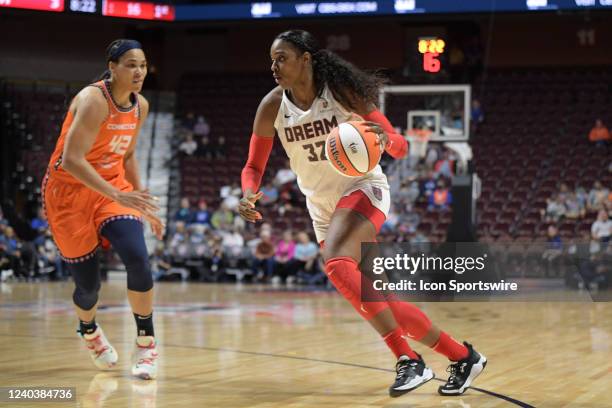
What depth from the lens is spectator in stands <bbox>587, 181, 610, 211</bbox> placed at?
53.3ft

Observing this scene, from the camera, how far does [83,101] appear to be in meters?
5.23

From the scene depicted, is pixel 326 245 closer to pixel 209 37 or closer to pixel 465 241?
pixel 465 241

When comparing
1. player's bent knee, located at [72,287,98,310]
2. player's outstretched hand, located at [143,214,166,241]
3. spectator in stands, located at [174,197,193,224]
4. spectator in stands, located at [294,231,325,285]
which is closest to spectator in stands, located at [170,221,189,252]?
spectator in stands, located at [174,197,193,224]

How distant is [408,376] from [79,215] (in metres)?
2.14

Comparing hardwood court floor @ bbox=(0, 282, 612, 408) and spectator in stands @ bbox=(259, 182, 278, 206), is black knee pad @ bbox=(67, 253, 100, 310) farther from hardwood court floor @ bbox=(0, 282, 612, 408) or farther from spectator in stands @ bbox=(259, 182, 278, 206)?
spectator in stands @ bbox=(259, 182, 278, 206)

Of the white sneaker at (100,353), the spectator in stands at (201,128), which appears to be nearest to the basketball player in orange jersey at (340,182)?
the white sneaker at (100,353)

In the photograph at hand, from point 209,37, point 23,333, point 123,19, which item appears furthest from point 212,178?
point 23,333

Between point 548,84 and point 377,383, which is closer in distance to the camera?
point 377,383

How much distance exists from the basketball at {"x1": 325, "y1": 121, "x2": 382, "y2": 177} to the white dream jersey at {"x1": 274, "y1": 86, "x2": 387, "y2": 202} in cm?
29

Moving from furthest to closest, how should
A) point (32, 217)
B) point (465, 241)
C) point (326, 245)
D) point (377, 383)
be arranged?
point (32, 217), point (465, 241), point (377, 383), point (326, 245)

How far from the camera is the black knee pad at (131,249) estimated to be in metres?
5.19

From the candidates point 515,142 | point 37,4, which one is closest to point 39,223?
point 37,4

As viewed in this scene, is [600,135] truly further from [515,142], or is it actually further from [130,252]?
[130,252]

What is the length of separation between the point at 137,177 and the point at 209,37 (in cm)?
1879
